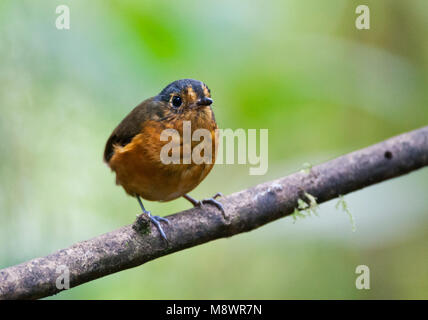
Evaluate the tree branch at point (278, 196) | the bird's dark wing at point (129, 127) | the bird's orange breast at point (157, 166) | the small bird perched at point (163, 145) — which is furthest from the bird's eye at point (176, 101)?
the tree branch at point (278, 196)

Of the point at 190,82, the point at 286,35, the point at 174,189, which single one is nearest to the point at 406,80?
the point at 286,35

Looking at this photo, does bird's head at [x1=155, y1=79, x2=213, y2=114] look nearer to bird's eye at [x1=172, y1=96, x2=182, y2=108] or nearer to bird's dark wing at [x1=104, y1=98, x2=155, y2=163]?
bird's eye at [x1=172, y1=96, x2=182, y2=108]

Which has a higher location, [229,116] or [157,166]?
[229,116]

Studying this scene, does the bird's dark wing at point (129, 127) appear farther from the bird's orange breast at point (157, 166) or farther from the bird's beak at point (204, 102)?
the bird's beak at point (204, 102)

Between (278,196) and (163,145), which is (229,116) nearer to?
(163,145)

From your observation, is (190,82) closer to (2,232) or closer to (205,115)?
(205,115)

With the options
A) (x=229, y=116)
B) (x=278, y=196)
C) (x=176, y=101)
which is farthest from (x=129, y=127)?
(x=278, y=196)

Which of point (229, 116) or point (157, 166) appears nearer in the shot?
point (157, 166)

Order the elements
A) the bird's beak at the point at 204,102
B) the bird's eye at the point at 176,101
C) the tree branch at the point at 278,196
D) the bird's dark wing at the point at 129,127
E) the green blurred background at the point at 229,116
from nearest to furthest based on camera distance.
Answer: the tree branch at the point at 278,196 < the green blurred background at the point at 229,116 < the bird's beak at the point at 204,102 < the bird's eye at the point at 176,101 < the bird's dark wing at the point at 129,127
